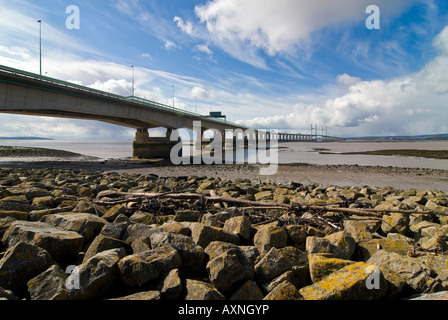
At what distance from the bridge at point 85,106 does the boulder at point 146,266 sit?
24223 millimetres

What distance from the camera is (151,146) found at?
4156 cm

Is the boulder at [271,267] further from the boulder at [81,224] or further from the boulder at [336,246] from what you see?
the boulder at [81,224]

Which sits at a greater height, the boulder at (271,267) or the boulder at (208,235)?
the boulder at (208,235)

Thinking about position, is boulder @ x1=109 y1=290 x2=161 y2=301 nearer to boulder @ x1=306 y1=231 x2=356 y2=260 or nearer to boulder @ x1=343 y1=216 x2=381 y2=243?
boulder @ x1=306 y1=231 x2=356 y2=260

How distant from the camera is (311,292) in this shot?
2504 millimetres

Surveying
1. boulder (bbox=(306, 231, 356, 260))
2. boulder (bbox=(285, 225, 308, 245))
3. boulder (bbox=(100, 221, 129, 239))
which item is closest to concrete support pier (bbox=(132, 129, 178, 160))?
boulder (bbox=(100, 221, 129, 239))

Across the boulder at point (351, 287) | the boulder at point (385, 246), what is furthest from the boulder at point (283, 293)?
the boulder at point (385, 246)

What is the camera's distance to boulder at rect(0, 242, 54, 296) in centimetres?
256

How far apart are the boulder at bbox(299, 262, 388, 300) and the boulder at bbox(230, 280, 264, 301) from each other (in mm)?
461

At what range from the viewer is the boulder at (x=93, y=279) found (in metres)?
2.42
